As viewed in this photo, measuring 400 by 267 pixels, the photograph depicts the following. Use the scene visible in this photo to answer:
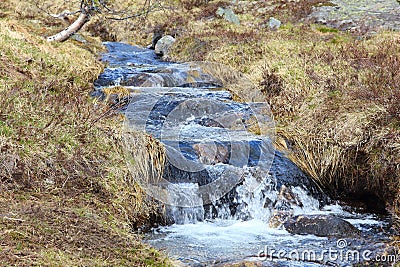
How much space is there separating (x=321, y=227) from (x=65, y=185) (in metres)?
3.22

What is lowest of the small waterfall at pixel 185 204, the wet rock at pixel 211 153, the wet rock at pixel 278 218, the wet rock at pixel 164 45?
the wet rock at pixel 278 218

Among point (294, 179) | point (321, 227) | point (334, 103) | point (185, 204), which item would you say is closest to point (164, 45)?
point (334, 103)

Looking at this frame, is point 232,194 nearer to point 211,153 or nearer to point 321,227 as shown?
point 211,153

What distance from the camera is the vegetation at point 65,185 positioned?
11.9ft

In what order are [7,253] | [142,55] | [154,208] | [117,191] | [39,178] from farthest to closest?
1. [142,55]
2. [154,208]
3. [117,191]
4. [39,178]
5. [7,253]

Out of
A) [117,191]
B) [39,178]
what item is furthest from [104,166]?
[39,178]

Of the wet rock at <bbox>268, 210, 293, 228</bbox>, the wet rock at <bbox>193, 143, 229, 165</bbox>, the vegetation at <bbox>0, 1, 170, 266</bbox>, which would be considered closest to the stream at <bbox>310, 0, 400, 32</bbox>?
the wet rock at <bbox>193, 143, 229, 165</bbox>

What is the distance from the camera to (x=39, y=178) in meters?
4.64

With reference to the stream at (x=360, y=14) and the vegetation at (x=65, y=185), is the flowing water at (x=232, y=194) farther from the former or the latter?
the stream at (x=360, y=14)

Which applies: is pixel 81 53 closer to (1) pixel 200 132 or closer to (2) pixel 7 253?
(1) pixel 200 132

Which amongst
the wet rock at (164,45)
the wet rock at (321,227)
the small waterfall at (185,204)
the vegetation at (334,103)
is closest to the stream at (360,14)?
the vegetation at (334,103)

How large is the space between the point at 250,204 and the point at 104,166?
231 cm

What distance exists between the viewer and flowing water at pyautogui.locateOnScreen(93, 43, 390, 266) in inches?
193

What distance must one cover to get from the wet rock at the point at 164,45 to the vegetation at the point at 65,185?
11.2 meters
